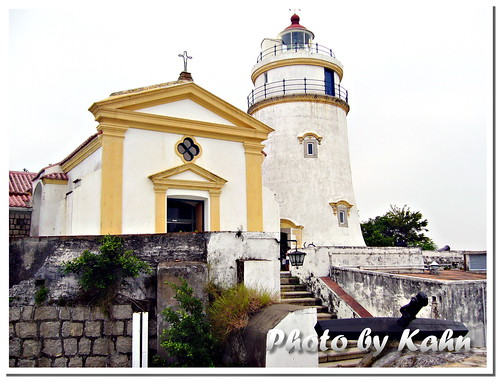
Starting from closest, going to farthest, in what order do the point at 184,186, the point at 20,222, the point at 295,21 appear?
the point at 184,186
the point at 20,222
the point at 295,21

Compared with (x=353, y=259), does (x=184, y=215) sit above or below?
above

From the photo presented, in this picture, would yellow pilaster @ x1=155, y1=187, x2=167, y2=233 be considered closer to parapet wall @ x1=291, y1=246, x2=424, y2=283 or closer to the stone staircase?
the stone staircase

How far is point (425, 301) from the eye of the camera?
27.9 ft

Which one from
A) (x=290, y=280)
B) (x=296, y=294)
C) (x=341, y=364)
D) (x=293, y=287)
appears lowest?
(x=341, y=364)

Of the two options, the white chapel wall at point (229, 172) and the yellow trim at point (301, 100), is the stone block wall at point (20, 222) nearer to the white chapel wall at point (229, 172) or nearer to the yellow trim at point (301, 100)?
the white chapel wall at point (229, 172)

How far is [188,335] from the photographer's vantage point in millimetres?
8781

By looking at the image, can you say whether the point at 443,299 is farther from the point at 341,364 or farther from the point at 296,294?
the point at 296,294

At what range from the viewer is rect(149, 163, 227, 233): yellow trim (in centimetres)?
1268

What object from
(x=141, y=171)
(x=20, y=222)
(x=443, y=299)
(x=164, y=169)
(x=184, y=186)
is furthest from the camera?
(x=20, y=222)

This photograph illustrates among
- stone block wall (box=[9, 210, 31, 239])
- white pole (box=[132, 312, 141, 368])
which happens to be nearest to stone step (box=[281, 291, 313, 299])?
white pole (box=[132, 312, 141, 368])

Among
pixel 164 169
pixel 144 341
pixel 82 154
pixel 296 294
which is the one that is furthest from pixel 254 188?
pixel 144 341

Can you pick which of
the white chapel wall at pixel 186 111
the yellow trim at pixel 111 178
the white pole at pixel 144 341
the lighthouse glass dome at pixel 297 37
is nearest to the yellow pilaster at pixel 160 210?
the yellow trim at pixel 111 178

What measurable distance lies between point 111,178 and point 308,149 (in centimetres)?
942
